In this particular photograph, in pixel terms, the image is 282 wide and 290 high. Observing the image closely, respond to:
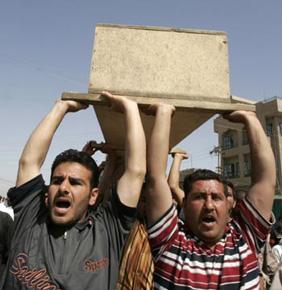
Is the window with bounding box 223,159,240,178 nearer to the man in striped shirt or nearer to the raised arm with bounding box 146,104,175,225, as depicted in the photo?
the man in striped shirt

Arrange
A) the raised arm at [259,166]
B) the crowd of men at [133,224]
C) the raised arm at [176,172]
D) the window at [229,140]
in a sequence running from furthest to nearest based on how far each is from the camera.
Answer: the window at [229,140], the raised arm at [176,172], the raised arm at [259,166], the crowd of men at [133,224]

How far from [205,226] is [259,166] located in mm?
546

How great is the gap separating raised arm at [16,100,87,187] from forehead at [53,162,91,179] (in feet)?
0.65

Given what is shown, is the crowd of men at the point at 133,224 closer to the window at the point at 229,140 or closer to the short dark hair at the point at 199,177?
the short dark hair at the point at 199,177

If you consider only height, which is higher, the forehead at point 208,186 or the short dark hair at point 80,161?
the short dark hair at point 80,161

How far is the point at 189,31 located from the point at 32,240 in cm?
159

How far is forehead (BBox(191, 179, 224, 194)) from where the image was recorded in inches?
86.7

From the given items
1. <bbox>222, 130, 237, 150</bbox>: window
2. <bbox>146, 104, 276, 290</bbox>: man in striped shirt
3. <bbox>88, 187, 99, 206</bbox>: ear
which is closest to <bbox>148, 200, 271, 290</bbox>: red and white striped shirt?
<bbox>146, 104, 276, 290</bbox>: man in striped shirt

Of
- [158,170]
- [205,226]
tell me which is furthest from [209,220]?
[158,170]

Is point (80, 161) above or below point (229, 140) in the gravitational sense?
below

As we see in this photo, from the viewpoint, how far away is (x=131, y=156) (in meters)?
2.21

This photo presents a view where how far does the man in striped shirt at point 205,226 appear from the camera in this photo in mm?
1982

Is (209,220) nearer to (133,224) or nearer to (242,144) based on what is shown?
(133,224)

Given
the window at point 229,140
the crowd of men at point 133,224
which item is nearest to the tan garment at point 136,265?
the crowd of men at point 133,224
